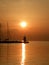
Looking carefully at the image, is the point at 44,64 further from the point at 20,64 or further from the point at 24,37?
the point at 24,37

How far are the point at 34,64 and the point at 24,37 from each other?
13546cm

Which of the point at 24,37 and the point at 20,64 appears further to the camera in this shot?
the point at 24,37

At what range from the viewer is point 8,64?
37.9 m

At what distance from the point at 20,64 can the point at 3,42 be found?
14533 cm

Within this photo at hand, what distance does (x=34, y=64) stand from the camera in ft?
123

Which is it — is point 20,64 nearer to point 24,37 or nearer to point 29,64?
point 29,64

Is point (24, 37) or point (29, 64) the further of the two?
point (24, 37)

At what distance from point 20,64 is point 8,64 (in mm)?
2290

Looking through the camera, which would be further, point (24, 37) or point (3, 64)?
point (24, 37)

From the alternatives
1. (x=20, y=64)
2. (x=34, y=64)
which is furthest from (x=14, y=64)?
(x=34, y=64)

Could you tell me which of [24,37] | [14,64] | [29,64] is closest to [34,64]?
[29,64]

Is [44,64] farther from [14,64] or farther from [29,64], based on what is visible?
[14,64]

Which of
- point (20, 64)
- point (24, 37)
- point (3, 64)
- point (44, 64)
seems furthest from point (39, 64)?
point (24, 37)

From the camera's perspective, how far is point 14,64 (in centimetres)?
3750
